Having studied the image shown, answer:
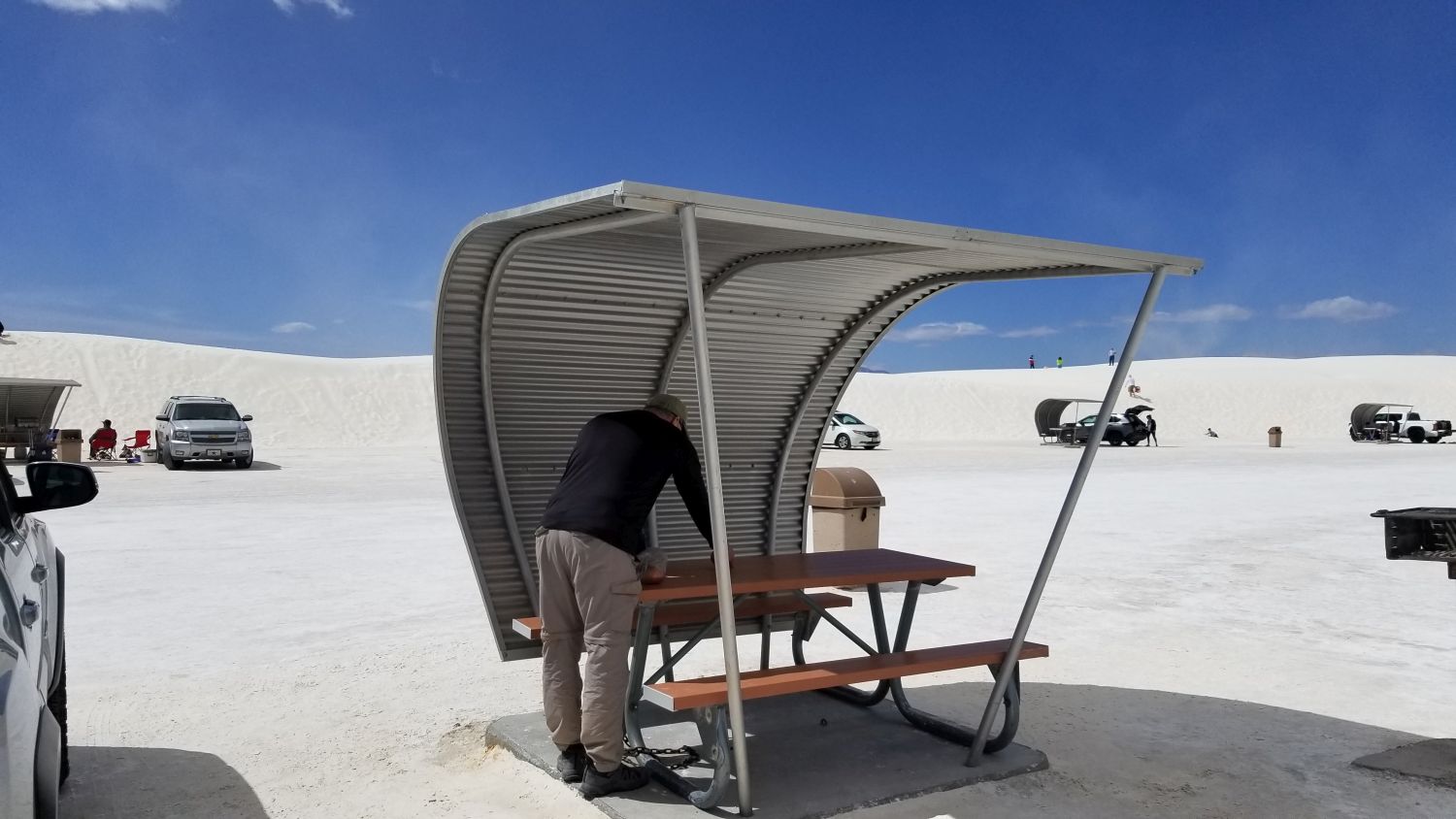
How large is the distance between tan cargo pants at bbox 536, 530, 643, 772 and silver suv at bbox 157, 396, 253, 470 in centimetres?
2380

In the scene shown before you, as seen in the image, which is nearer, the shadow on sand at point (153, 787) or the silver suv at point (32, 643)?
the silver suv at point (32, 643)

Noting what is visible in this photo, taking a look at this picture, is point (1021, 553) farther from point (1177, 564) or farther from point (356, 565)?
point (356, 565)

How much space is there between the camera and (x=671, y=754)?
18.4ft

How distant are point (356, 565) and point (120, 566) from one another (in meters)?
2.40

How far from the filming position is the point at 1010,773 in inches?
210

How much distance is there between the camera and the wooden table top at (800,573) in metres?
5.31

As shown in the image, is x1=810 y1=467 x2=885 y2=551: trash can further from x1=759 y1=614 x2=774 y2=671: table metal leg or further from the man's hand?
the man's hand

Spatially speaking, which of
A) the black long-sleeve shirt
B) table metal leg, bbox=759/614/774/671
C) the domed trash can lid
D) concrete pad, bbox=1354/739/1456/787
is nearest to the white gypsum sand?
concrete pad, bbox=1354/739/1456/787

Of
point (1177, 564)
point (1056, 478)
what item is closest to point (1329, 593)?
point (1177, 564)

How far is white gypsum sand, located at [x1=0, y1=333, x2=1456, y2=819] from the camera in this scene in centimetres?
518

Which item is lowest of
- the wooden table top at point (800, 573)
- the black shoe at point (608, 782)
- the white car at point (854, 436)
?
the black shoe at point (608, 782)

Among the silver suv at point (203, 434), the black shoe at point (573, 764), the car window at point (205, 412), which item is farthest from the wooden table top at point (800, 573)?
the car window at point (205, 412)

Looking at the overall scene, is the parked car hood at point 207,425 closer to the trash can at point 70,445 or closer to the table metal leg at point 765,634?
the trash can at point 70,445

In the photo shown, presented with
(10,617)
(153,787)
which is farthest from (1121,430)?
(10,617)
